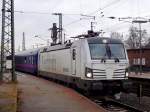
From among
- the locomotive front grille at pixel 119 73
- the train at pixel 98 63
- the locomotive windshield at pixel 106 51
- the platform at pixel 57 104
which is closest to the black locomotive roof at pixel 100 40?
the train at pixel 98 63

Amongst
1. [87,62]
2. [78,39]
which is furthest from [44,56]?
[87,62]

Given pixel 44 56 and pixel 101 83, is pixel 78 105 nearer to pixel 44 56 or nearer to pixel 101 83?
pixel 101 83

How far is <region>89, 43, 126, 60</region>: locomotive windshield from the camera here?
738 inches

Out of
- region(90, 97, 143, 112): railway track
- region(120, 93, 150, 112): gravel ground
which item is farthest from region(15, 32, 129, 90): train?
region(120, 93, 150, 112): gravel ground

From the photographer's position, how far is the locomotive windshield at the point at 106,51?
18.7 meters

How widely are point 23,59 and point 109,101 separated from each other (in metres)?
33.0

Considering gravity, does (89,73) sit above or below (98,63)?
below

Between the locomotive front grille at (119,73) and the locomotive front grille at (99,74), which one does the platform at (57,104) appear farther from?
the locomotive front grille at (119,73)

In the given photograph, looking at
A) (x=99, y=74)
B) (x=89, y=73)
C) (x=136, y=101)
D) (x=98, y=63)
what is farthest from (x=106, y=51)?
(x=136, y=101)

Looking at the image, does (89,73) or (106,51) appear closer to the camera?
(89,73)

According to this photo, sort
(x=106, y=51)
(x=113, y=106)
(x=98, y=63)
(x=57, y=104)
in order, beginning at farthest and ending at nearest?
(x=106, y=51)
(x=98, y=63)
(x=113, y=106)
(x=57, y=104)

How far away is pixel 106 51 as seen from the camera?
1897cm

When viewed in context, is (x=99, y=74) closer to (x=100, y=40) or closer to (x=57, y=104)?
(x=100, y=40)

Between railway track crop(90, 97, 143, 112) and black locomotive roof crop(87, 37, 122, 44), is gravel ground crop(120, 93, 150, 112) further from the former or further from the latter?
black locomotive roof crop(87, 37, 122, 44)
